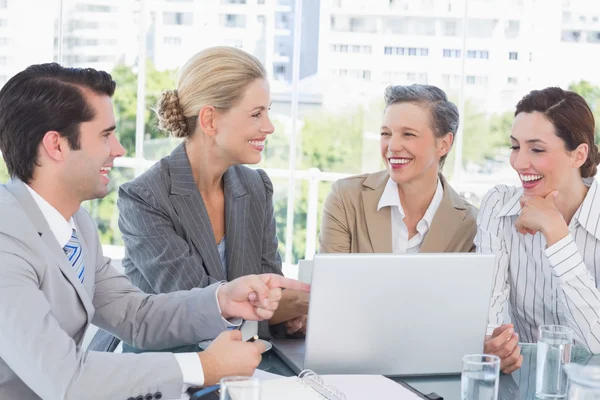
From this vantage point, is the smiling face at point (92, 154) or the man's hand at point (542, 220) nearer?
the smiling face at point (92, 154)

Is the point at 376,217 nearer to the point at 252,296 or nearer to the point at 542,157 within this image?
the point at 542,157

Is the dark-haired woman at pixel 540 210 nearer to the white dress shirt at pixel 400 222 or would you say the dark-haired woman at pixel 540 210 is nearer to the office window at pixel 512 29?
the white dress shirt at pixel 400 222

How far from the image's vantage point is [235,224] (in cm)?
275

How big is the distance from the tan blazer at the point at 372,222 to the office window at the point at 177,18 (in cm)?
342

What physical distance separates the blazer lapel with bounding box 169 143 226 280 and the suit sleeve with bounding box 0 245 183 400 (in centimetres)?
87

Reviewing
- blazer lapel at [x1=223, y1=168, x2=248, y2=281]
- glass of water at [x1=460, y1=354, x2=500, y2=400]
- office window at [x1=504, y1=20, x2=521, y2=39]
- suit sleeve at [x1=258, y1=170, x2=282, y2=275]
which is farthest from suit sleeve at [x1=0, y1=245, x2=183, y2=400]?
office window at [x1=504, y1=20, x2=521, y2=39]

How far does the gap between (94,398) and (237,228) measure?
44.1 inches

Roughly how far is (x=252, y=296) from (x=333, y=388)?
17.0 inches

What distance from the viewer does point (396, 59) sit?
605 cm

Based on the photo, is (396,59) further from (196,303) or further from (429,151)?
(196,303)

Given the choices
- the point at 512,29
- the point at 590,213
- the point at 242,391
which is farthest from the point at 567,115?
the point at 512,29

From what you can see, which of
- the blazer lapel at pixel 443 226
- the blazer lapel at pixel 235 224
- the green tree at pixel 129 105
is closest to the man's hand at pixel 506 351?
the blazer lapel at pixel 443 226

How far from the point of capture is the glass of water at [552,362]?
5.92 feet

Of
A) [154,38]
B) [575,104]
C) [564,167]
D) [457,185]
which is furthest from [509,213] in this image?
[154,38]
